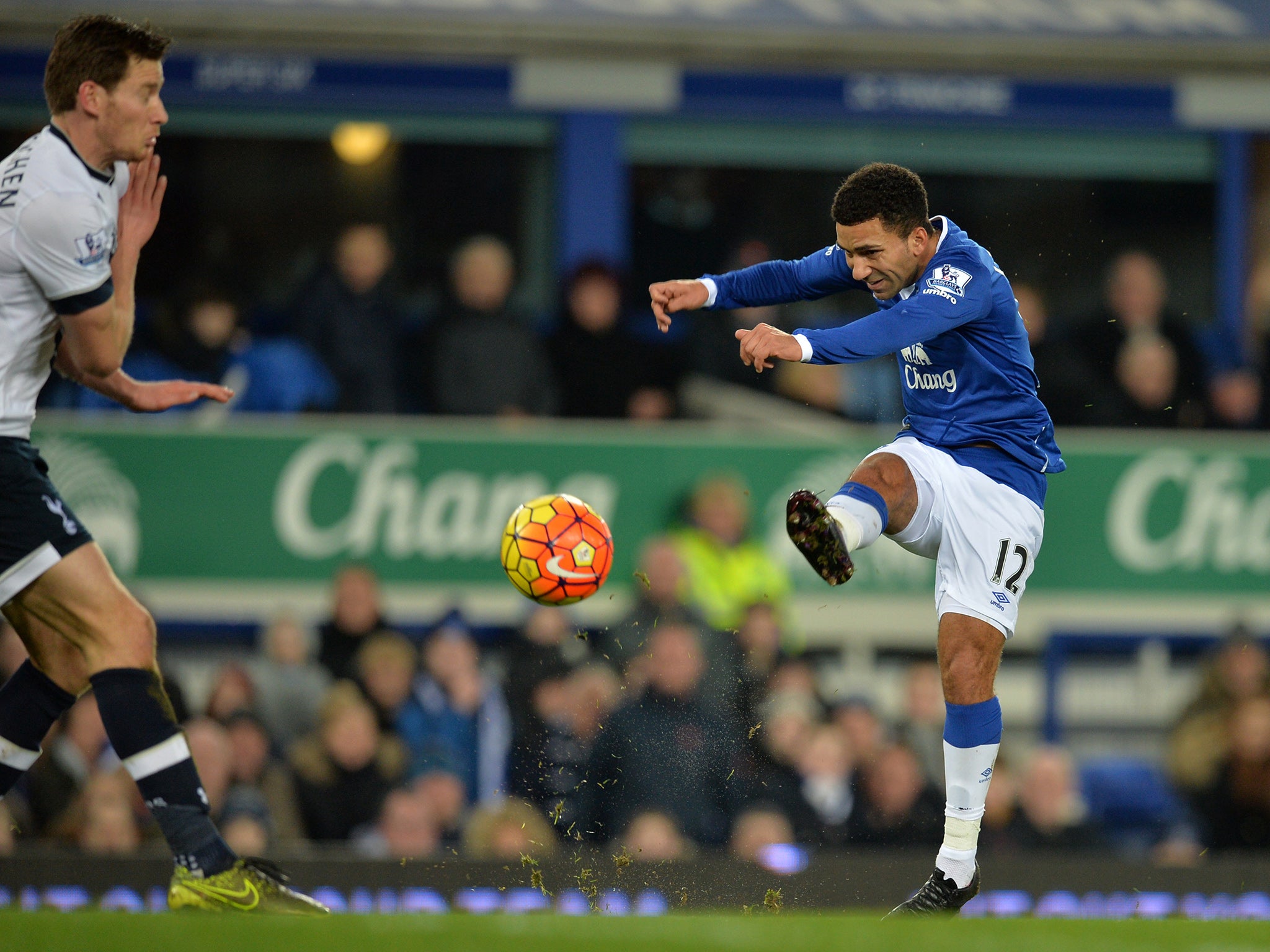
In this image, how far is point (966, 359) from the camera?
20.7 feet

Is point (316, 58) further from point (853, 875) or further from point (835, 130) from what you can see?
point (853, 875)

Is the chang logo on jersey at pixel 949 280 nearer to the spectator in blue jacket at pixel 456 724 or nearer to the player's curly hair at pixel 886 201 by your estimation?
the player's curly hair at pixel 886 201

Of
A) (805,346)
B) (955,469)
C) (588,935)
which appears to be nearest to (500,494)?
(955,469)

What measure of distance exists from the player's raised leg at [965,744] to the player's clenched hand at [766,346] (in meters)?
1.18

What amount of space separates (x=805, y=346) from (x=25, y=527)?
2.55m

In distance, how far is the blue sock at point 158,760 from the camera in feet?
17.2

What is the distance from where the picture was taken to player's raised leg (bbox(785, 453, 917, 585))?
19.4ft

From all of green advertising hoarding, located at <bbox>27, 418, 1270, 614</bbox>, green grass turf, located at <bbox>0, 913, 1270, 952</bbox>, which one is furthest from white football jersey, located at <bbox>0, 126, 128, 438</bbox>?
green advertising hoarding, located at <bbox>27, 418, 1270, 614</bbox>

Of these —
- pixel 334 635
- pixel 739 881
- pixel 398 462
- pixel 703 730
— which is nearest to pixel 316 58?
pixel 398 462

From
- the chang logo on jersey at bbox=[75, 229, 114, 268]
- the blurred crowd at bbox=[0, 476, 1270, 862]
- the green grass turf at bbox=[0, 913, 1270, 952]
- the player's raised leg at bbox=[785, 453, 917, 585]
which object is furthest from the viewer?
the blurred crowd at bbox=[0, 476, 1270, 862]

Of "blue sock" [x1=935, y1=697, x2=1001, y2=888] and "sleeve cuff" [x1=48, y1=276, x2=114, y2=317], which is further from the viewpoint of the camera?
"blue sock" [x1=935, y1=697, x2=1001, y2=888]

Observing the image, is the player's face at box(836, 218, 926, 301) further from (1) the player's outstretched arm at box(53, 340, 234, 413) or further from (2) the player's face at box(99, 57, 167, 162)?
(2) the player's face at box(99, 57, 167, 162)

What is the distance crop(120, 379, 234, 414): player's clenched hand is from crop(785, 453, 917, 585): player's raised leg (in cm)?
199

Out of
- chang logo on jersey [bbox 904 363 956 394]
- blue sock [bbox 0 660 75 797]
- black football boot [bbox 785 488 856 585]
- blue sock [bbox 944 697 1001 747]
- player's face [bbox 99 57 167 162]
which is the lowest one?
blue sock [bbox 944 697 1001 747]
